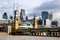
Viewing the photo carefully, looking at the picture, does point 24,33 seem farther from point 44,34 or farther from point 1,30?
point 1,30

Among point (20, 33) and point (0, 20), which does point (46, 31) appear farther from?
point (0, 20)

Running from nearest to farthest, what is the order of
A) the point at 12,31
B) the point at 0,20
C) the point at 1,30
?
the point at 12,31 → the point at 1,30 → the point at 0,20

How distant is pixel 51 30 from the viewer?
126938mm

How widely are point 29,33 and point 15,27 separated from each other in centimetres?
1899

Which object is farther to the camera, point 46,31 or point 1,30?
point 1,30

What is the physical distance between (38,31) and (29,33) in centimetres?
495

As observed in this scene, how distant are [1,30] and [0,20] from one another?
43.7 m

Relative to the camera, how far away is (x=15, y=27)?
463 ft

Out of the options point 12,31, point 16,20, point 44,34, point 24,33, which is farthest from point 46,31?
point 16,20

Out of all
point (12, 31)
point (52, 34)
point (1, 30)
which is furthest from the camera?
point (1, 30)

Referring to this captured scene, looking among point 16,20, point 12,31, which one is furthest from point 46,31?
point 16,20

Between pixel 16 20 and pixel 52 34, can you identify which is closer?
pixel 52 34

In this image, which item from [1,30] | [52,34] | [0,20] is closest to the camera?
[52,34]

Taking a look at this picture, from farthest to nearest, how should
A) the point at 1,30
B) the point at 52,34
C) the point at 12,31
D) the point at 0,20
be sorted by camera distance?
the point at 0,20, the point at 1,30, the point at 12,31, the point at 52,34
